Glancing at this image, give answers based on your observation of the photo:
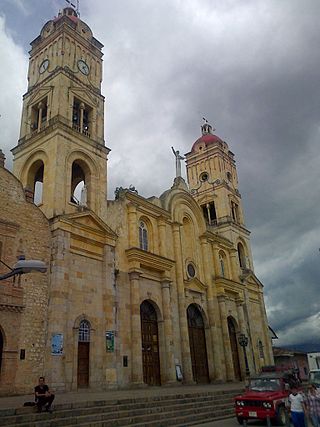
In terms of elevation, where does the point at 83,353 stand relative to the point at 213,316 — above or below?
below

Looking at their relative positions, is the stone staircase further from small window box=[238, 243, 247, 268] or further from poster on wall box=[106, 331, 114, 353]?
small window box=[238, 243, 247, 268]

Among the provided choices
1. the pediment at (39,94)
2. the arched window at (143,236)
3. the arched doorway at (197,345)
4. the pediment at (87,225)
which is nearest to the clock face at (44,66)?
the pediment at (39,94)

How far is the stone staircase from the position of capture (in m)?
11.8

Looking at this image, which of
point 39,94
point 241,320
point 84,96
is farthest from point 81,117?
point 241,320

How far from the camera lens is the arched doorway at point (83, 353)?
2053 cm

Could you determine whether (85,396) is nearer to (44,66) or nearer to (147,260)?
(147,260)

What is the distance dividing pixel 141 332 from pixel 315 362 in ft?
74.4

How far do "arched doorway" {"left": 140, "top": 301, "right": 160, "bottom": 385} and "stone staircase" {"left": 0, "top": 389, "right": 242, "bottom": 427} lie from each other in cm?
705

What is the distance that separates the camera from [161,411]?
15141mm

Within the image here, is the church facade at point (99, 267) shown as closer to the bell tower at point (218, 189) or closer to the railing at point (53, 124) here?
the railing at point (53, 124)

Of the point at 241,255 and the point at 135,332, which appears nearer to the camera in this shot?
the point at 135,332

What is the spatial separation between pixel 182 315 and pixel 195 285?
3.84m

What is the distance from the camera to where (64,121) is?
25.4 m

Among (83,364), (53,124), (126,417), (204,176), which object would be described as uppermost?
(204,176)
